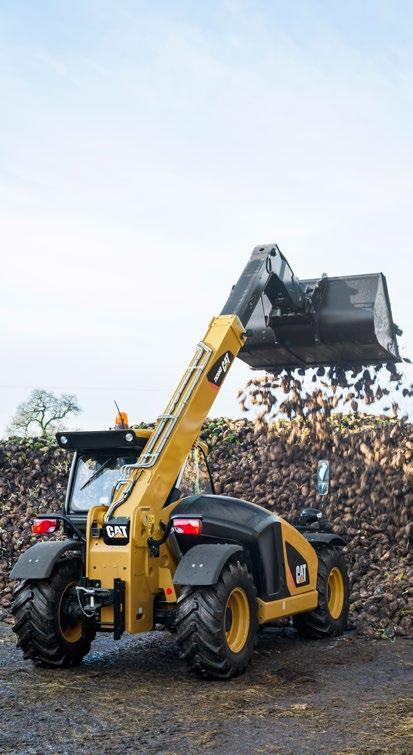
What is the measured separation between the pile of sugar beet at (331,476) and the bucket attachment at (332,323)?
100 centimetres

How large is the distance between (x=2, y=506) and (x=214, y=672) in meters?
11.3

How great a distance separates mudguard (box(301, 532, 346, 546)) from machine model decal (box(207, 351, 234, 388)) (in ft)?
7.48

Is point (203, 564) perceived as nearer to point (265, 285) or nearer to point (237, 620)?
point (237, 620)

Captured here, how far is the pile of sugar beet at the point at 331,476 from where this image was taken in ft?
42.0

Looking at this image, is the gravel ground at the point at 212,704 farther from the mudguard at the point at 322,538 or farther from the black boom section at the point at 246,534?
the mudguard at the point at 322,538

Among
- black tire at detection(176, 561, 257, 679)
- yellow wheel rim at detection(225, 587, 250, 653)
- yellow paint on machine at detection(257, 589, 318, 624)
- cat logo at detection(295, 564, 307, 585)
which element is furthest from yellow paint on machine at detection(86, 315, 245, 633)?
cat logo at detection(295, 564, 307, 585)

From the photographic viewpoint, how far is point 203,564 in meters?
8.37

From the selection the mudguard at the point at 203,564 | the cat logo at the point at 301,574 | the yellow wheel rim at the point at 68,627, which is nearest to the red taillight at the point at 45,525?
the yellow wheel rim at the point at 68,627

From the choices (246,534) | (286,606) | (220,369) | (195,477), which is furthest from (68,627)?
(220,369)

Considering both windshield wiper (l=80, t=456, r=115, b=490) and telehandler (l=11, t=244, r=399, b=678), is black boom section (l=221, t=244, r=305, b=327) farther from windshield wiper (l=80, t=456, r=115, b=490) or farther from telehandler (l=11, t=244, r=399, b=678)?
windshield wiper (l=80, t=456, r=115, b=490)

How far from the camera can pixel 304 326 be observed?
13703 mm

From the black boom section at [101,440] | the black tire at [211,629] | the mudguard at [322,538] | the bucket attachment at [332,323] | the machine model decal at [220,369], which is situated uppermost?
the bucket attachment at [332,323]

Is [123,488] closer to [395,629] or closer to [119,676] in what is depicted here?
[119,676]

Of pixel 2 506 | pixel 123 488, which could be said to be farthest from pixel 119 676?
pixel 2 506
